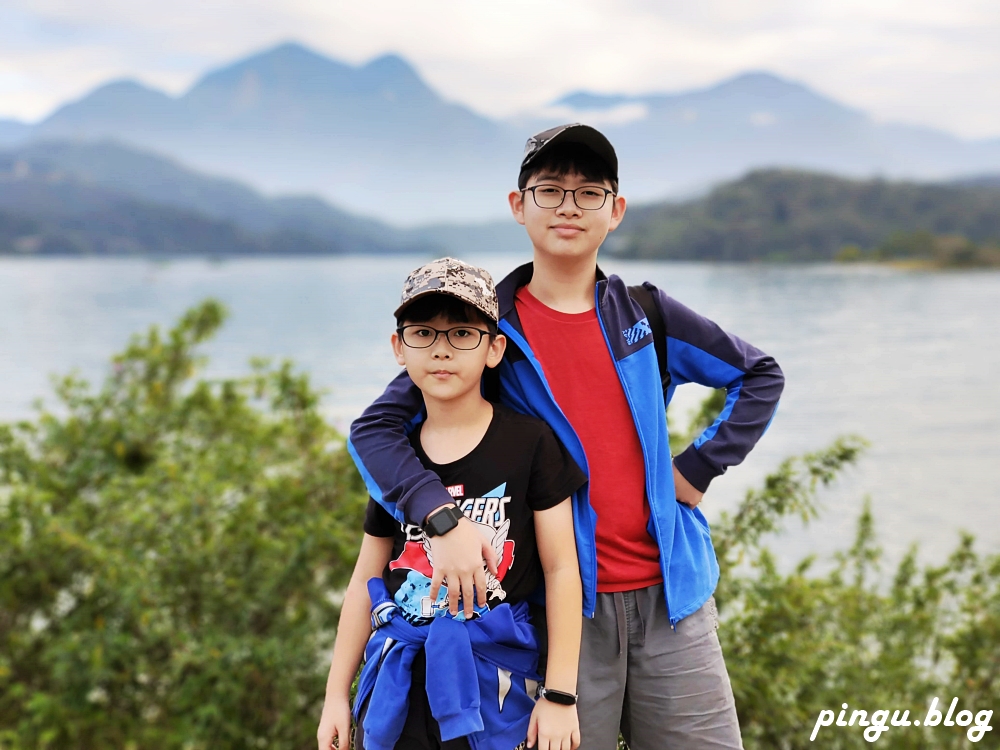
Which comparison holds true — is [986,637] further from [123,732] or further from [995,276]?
[995,276]

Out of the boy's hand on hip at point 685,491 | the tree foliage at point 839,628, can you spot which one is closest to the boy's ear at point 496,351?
the boy's hand on hip at point 685,491

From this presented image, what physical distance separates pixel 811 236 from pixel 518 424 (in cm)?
2040

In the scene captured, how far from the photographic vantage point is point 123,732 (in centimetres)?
381

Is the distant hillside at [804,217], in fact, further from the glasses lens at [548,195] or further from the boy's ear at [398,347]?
the boy's ear at [398,347]

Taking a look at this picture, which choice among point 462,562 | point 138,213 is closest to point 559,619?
point 462,562

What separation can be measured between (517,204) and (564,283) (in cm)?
23

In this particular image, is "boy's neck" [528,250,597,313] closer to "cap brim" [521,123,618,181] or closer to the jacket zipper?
the jacket zipper

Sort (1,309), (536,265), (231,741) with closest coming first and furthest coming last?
(536,265)
(231,741)
(1,309)

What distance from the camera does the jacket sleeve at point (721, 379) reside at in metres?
1.99

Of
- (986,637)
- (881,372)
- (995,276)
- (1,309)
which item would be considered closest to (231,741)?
(986,637)

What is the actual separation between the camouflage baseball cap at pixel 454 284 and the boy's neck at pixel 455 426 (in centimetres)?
19

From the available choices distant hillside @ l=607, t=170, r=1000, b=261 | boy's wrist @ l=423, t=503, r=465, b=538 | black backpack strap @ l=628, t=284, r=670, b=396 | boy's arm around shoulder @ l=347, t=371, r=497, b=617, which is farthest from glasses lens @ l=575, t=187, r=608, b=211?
distant hillside @ l=607, t=170, r=1000, b=261

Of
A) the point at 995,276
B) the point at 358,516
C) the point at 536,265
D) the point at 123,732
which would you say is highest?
the point at 995,276

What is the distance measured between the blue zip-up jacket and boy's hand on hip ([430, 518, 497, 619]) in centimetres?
8
